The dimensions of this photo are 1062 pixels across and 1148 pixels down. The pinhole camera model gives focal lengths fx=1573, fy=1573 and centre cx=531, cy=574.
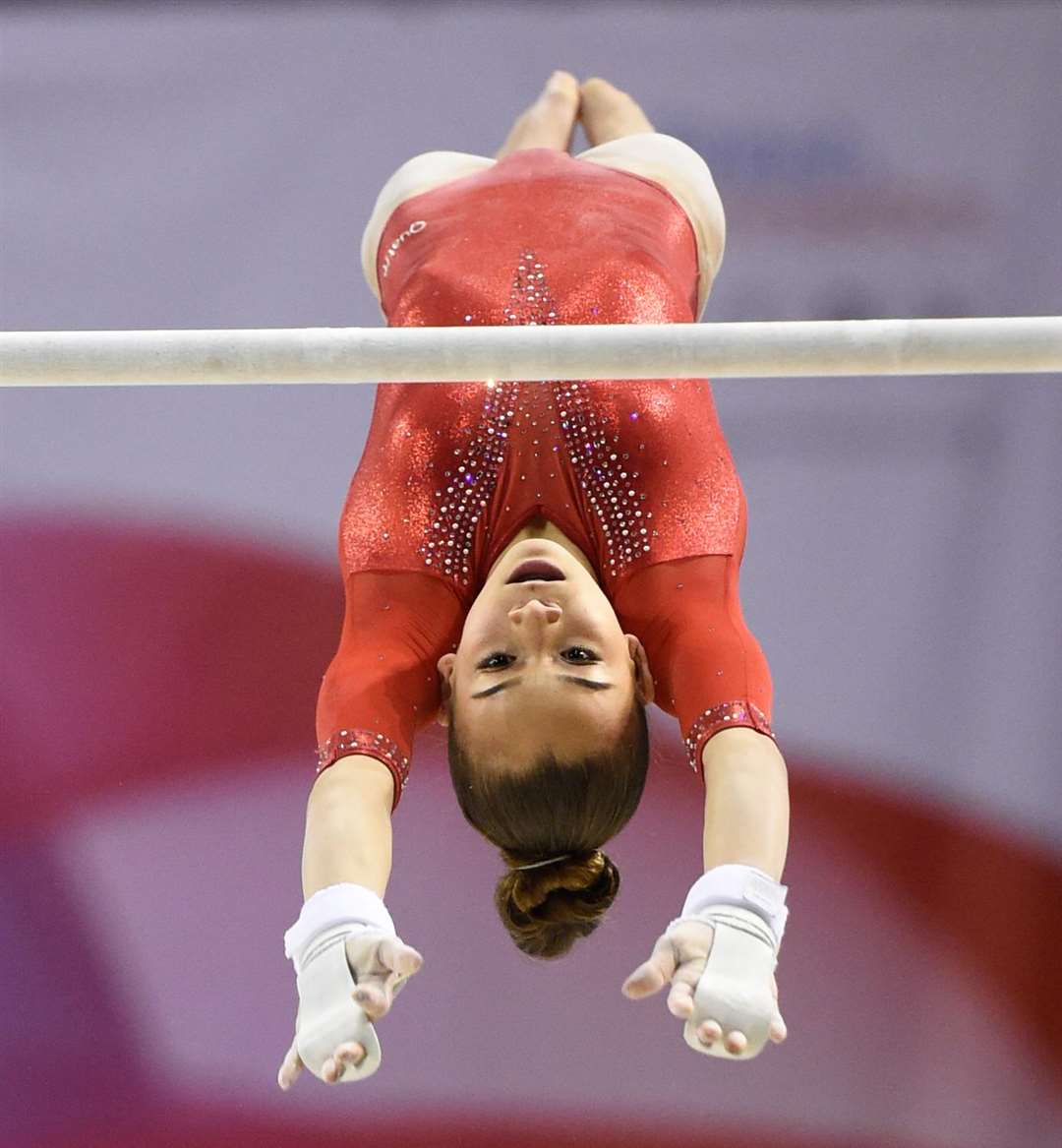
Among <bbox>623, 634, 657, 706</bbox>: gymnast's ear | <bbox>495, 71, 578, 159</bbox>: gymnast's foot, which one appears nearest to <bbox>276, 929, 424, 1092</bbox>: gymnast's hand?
<bbox>623, 634, 657, 706</bbox>: gymnast's ear

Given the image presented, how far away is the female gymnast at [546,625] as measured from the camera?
118 cm

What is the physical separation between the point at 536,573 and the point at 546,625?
6 centimetres

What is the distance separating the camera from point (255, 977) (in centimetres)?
184

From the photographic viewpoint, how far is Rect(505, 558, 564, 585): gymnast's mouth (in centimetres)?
136

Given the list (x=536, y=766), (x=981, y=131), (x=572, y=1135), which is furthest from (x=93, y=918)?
(x=981, y=131)

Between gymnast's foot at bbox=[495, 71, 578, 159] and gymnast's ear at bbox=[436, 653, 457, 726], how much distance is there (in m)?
0.74

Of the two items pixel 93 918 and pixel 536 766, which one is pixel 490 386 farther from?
pixel 93 918

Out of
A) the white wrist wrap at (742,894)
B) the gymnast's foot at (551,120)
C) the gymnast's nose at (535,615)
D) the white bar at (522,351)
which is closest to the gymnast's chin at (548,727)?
the gymnast's nose at (535,615)

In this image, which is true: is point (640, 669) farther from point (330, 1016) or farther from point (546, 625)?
point (330, 1016)

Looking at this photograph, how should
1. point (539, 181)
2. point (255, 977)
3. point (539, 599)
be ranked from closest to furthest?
point (539, 599), point (539, 181), point (255, 977)

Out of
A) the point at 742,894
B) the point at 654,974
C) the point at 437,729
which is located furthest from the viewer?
the point at 437,729

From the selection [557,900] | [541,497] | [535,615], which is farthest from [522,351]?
[557,900]

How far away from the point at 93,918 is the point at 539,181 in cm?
100

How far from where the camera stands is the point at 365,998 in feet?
3.66
